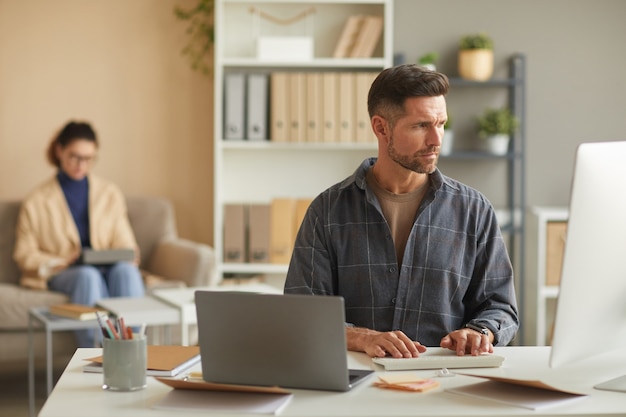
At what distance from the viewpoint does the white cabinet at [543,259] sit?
4688 millimetres

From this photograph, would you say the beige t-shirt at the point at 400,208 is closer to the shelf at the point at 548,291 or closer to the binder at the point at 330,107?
the binder at the point at 330,107

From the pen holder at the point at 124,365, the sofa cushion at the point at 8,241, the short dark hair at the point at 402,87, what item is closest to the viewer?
the pen holder at the point at 124,365

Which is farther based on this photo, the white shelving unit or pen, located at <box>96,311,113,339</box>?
the white shelving unit

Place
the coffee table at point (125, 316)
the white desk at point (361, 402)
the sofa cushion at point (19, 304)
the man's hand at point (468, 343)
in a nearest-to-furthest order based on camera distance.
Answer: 1. the white desk at point (361, 402)
2. the man's hand at point (468, 343)
3. the coffee table at point (125, 316)
4. the sofa cushion at point (19, 304)

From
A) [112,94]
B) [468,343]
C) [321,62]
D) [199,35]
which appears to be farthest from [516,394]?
[112,94]

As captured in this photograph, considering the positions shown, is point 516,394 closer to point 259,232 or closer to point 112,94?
point 259,232

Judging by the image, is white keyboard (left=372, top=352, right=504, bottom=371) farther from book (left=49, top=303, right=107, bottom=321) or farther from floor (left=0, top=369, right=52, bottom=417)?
floor (left=0, top=369, right=52, bottom=417)

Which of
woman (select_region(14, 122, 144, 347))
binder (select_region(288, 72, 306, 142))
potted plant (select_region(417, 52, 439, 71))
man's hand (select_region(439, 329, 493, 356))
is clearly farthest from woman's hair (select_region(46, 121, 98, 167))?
man's hand (select_region(439, 329, 493, 356))

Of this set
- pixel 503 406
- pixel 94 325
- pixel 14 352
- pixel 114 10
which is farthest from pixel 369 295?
pixel 114 10

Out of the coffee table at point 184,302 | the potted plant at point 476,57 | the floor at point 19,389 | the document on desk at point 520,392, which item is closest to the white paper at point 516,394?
the document on desk at point 520,392

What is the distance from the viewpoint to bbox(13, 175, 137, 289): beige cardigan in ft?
14.6

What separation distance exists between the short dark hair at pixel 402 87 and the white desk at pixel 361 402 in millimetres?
669

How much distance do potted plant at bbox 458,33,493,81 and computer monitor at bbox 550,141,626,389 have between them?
3.26m

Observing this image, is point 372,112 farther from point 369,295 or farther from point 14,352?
point 14,352
